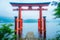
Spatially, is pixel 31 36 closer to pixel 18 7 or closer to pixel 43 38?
pixel 43 38

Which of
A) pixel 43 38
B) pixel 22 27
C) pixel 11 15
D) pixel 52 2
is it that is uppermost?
pixel 52 2

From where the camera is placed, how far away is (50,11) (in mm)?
2889

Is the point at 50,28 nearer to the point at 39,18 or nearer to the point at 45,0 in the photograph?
the point at 39,18

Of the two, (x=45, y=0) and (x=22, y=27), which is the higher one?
(x=45, y=0)

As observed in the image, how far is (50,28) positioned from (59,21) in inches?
7.8

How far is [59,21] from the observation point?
2.89m

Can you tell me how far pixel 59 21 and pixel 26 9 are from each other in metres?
0.61

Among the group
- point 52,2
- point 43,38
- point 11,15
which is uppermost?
point 52,2

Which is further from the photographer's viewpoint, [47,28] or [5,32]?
[47,28]

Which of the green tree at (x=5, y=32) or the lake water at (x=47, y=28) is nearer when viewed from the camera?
the green tree at (x=5, y=32)

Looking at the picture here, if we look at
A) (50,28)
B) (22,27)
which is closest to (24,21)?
(22,27)

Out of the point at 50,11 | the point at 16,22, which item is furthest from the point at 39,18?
the point at 16,22

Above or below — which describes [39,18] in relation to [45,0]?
below

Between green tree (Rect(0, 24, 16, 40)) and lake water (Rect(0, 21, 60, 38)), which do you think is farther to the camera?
lake water (Rect(0, 21, 60, 38))
